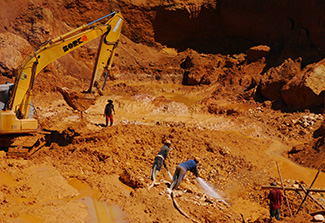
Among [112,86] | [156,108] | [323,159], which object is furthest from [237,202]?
[112,86]

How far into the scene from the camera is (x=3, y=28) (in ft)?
61.8

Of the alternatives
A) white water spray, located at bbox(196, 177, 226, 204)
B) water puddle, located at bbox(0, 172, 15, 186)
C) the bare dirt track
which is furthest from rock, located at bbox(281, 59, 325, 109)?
water puddle, located at bbox(0, 172, 15, 186)

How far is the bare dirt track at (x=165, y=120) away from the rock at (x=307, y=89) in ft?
0.74

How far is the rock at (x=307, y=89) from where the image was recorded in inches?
563

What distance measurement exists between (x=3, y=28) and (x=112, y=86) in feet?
24.3

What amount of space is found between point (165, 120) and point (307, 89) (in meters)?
6.71

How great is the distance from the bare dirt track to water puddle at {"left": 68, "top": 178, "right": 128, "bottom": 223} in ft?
0.07

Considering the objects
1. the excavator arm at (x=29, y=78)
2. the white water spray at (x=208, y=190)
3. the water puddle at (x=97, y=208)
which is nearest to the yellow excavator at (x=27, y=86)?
the excavator arm at (x=29, y=78)

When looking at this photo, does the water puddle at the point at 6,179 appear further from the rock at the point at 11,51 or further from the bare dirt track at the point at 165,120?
the rock at the point at 11,51

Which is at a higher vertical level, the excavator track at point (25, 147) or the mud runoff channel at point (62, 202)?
the excavator track at point (25, 147)

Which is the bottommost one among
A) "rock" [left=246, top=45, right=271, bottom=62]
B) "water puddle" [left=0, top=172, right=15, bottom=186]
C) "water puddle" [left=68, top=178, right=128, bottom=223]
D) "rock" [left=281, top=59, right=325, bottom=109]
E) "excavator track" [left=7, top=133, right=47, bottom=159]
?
"water puddle" [left=68, top=178, right=128, bottom=223]

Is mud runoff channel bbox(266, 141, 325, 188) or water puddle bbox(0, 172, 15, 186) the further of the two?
mud runoff channel bbox(266, 141, 325, 188)

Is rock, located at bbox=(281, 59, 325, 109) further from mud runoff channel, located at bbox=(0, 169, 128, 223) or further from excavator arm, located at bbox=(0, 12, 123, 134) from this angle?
mud runoff channel, located at bbox=(0, 169, 128, 223)

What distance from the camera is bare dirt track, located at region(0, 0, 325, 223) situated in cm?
646
